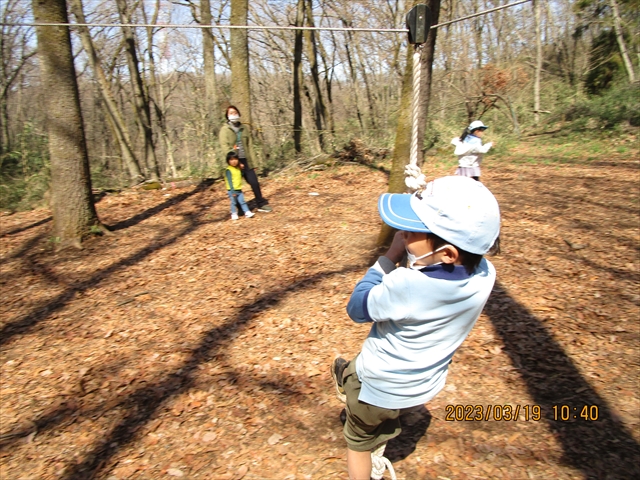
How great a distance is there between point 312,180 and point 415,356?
8.46 m

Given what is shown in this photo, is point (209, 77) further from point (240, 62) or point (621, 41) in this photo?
point (621, 41)

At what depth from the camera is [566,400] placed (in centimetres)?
302

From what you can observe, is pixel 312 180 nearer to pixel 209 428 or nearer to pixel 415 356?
pixel 209 428

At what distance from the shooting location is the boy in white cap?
4.92 feet

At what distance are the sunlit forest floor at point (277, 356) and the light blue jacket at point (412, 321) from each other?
1079mm

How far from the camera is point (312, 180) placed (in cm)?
994

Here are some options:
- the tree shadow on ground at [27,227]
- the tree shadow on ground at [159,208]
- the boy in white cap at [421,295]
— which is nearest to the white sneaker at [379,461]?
the boy in white cap at [421,295]

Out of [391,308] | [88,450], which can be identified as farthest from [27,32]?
[391,308]

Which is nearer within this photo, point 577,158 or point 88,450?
point 88,450

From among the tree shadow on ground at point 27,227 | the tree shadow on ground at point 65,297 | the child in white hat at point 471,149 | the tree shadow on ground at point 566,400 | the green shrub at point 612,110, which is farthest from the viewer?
the green shrub at point 612,110

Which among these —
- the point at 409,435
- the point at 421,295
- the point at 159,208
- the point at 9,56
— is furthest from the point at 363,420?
the point at 9,56

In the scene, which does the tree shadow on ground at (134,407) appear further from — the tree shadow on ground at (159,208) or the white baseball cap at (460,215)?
the tree shadow on ground at (159,208)
